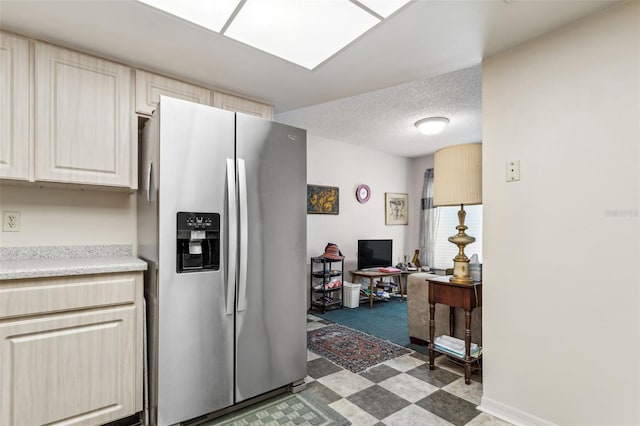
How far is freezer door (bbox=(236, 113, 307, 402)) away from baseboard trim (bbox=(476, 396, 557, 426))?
1.14 m

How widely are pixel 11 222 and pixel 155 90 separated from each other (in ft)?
3.76

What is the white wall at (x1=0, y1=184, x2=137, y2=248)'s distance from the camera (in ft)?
6.19

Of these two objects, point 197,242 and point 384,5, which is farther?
A: point 197,242

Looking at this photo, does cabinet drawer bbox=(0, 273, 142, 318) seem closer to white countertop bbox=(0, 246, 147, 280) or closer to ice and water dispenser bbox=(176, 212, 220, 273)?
white countertop bbox=(0, 246, 147, 280)

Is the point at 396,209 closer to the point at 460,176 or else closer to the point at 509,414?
the point at 460,176

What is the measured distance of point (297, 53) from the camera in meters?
1.88

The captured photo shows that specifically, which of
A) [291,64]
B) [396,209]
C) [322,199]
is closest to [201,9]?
[291,64]

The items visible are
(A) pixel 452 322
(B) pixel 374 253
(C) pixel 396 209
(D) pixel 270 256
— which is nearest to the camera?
(D) pixel 270 256

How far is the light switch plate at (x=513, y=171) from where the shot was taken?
1.81m

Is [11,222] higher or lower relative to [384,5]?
lower

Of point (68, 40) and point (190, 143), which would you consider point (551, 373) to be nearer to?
point (190, 143)

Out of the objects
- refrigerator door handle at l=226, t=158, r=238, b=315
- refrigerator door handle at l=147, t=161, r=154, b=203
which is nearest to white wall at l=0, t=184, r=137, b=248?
refrigerator door handle at l=147, t=161, r=154, b=203

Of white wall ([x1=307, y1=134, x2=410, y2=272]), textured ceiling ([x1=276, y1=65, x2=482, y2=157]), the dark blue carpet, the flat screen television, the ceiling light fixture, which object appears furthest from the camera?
the flat screen television

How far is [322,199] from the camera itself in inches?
187
